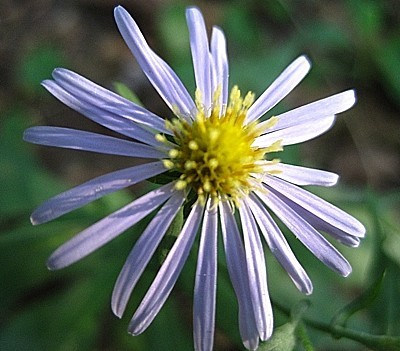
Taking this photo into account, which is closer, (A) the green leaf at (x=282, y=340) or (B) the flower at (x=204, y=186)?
(B) the flower at (x=204, y=186)

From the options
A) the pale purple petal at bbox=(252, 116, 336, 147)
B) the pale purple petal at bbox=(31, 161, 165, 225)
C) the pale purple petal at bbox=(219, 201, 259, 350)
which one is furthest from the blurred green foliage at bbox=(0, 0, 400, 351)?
the pale purple petal at bbox=(252, 116, 336, 147)

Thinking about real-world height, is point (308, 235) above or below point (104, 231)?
below

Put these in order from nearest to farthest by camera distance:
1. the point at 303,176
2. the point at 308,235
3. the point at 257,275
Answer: the point at 257,275, the point at 308,235, the point at 303,176

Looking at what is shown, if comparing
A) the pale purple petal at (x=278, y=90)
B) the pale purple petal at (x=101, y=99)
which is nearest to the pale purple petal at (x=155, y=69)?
the pale purple petal at (x=101, y=99)

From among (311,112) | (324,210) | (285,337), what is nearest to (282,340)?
(285,337)

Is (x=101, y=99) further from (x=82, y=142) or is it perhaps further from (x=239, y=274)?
(x=239, y=274)

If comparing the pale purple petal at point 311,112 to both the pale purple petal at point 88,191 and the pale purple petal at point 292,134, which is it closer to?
the pale purple petal at point 292,134

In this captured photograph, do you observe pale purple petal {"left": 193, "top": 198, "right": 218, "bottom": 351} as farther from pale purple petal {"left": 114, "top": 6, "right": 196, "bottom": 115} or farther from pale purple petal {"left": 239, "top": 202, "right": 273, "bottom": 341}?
pale purple petal {"left": 114, "top": 6, "right": 196, "bottom": 115}
